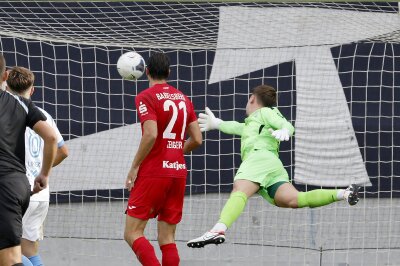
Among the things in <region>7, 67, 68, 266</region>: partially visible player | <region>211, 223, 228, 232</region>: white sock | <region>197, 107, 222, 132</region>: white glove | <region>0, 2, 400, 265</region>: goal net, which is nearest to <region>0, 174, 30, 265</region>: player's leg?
<region>7, 67, 68, 266</region>: partially visible player

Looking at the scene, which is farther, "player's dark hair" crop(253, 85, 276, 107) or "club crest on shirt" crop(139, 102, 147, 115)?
"player's dark hair" crop(253, 85, 276, 107)

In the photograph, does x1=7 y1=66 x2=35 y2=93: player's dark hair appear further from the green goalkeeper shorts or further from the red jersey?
the green goalkeeper shorts

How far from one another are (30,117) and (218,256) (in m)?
4.79

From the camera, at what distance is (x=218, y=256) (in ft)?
34.4

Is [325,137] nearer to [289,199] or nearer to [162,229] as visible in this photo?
[289,199]

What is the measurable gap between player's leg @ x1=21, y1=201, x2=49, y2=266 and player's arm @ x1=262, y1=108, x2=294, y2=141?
200 centimetres

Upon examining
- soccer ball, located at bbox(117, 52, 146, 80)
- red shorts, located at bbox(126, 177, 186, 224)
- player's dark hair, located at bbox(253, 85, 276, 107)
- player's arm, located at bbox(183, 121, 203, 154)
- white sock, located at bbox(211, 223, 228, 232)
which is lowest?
white sock, located at bbox(211, 223, 228, 232)

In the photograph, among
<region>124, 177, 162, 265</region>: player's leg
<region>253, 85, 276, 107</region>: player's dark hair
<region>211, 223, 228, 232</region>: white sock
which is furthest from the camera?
<region>253, 85, 276, 107</region>: player's dark hair

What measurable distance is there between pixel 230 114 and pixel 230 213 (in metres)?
2.35

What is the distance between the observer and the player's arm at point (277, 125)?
8445 mm

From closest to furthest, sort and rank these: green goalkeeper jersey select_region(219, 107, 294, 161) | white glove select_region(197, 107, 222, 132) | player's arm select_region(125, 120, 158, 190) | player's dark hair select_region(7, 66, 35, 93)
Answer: player's dark hair select_region(7, 66, 35, 93) → player's arm select_region(125, 120, 158, 190) → green goalkeeper jersey select_region(219, 107, 294, 161) → white glove select_region(197, 107, 222, 132)

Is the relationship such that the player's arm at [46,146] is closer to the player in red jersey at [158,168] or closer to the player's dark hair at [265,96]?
the player in red jersey at [158,168]

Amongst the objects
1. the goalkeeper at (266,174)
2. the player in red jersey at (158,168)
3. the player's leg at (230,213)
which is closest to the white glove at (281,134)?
the goalkeeper at (266,174)

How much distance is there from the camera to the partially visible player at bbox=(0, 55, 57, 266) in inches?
230
